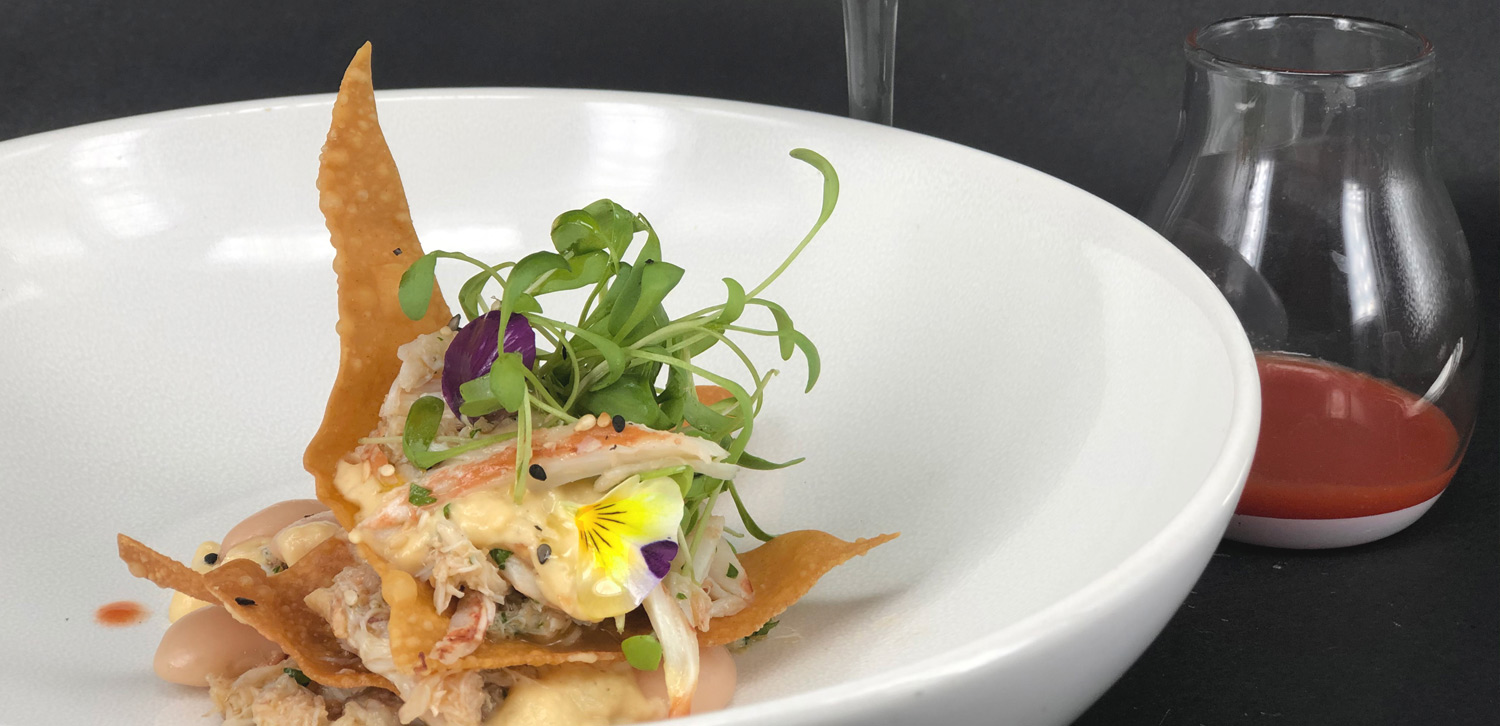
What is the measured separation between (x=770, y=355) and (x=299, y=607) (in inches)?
21.2

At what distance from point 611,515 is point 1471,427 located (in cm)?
82

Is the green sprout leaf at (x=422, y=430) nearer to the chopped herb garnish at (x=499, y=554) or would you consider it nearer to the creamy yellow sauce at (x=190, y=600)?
the chopped herb garnish at (x=499, y=554)

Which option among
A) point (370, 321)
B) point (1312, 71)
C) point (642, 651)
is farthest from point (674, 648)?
point (1312, 71)

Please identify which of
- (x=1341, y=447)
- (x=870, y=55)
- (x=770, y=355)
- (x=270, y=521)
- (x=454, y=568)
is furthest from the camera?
(x=870, y=55)

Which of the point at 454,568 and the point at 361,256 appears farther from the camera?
the point at 361,256

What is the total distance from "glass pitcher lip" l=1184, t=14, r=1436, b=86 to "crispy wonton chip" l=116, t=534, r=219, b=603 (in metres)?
0.86

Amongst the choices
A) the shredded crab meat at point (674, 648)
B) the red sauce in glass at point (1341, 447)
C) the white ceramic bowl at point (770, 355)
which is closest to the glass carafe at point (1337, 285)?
the red sauce in glass at point (1341, 447)

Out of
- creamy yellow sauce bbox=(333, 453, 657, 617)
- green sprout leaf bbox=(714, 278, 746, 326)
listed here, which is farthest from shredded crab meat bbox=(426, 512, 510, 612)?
green sprout leaf bbox=(714, 278, 746, 326)

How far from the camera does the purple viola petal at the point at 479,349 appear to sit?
90 centimetres

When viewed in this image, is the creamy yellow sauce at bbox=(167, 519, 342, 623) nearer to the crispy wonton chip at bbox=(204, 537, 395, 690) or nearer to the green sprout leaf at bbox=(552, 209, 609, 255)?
the crispy wonton chip at bbox=(204, 537, 395, 690)

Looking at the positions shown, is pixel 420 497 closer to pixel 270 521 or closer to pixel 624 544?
pixel 624 544

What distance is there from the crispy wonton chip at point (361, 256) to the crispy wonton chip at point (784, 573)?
11.2 inches

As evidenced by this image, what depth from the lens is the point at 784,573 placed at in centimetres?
95

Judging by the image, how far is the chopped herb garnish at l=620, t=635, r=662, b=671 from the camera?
2.69ft
